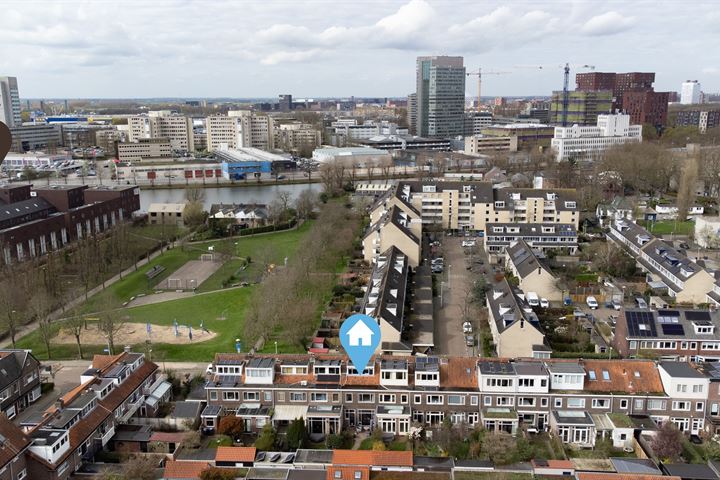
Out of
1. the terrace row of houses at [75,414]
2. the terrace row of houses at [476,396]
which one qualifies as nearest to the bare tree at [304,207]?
the terrace row of houses at [75,414]

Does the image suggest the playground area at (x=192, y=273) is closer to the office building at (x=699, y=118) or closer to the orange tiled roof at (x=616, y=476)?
the orange tiled roof at (x=616, y=476)

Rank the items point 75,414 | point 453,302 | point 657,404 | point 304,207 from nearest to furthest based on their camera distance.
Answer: point 75,414, point 657,404, point 453,302, point 304,207

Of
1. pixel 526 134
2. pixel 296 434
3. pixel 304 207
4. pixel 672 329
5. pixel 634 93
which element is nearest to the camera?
pixel 296 434

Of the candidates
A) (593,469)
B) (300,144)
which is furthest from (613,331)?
(300,144)

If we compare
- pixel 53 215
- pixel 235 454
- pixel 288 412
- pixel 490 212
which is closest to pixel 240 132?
pixel 53 215

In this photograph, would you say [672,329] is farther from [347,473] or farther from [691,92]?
[691,92]

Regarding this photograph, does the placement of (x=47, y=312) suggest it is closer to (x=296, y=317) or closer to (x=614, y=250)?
(x=296, y=317)
